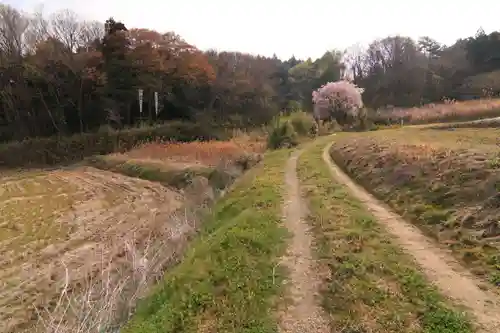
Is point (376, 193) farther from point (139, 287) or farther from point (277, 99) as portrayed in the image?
point (277, 99)

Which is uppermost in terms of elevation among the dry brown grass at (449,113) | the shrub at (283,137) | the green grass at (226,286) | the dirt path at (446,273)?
the dry brown grass at (449,113)

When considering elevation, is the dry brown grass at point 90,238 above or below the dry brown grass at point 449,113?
below

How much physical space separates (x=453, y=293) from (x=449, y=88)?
127ft

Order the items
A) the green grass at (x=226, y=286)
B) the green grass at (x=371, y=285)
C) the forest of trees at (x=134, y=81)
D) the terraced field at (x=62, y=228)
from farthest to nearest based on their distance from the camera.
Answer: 1. the forest of trees at (x=134, y=81)
2. the terraced field at (x=62, y=228)
3. the green grass at (x=226, y=286)
4. the green grass at (x=371, y=285)

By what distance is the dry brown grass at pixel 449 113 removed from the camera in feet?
73.9

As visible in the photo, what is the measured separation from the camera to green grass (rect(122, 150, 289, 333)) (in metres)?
4.98

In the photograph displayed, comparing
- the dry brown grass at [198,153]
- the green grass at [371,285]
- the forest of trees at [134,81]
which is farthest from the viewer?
the forest of trees at [134,81]

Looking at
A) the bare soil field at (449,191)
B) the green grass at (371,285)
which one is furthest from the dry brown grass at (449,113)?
the green grass at (371,285)

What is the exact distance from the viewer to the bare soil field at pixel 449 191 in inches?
235

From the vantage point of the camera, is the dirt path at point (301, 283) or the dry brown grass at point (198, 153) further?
the dry brown grass at point (198, 153)

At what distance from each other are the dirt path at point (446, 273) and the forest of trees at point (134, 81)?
2887 centimetres

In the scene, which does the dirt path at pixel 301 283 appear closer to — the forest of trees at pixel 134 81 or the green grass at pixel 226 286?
the green grass at pixel 226 286

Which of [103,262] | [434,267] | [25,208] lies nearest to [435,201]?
[434,267]

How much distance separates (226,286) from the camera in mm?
5793
